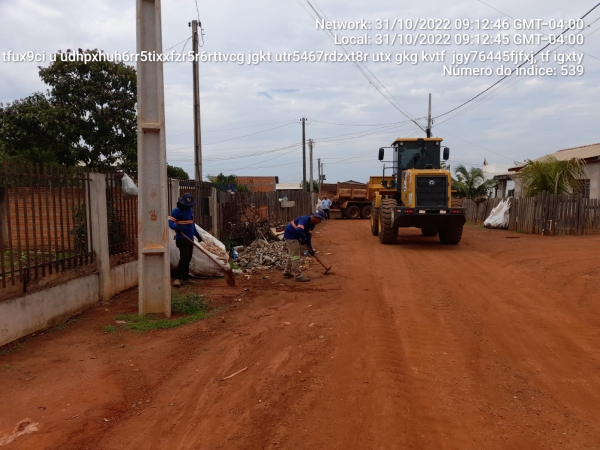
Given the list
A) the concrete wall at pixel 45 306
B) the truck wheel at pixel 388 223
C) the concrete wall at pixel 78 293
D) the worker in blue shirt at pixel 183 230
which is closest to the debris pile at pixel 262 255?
the worker in blue shirt at pixel 183 230

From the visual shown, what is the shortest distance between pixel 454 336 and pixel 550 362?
1.06 meters

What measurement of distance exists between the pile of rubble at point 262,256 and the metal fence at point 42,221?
4.40 metres

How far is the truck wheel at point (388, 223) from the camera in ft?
45.6

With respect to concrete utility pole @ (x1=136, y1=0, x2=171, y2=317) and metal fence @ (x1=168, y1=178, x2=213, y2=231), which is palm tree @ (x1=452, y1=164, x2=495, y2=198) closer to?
metal fence @ (x1=168, y1=178, x2=213, y2=231)

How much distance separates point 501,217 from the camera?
19781 millimetres

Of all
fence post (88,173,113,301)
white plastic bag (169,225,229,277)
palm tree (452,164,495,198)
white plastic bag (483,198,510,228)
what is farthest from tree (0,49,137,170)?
palm tree (452,164,495,198)

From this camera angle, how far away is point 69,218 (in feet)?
21.7

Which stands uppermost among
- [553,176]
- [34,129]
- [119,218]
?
[34,129]

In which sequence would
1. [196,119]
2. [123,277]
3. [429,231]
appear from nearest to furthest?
[123,277] → [429,231] → [196,119]

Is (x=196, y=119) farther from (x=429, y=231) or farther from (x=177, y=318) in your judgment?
(x=177, y=318)

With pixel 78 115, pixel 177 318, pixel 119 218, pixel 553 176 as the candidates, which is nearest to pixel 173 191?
pixel 119 218

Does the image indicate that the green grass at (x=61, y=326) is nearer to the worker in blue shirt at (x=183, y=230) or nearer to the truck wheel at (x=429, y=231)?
the worker in blue shirt at (x=183, y=230)

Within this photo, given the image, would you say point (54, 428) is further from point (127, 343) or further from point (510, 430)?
point (510, 430)

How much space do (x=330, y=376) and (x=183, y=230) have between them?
191 inches
